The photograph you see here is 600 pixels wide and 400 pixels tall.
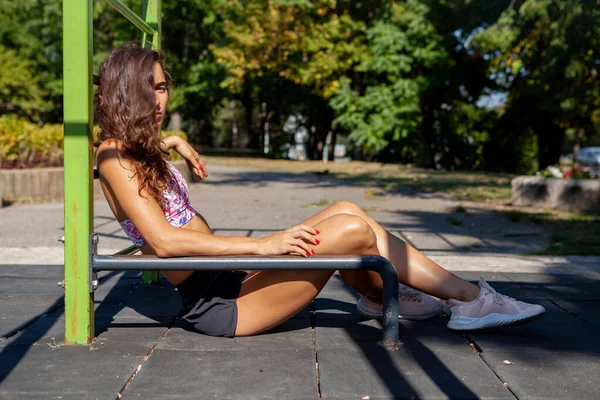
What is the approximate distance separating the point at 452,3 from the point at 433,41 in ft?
6.27

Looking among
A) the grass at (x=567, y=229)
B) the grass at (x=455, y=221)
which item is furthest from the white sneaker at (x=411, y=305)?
the grass at (x=455, y=221)

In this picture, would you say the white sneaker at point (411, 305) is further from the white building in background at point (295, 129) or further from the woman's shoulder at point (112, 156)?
the white building in background at point (295, 129)

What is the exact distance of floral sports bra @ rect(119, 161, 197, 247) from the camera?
10.2 ft

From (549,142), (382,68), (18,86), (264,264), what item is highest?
(382,68)

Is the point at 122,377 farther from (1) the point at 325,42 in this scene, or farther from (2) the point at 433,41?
(1) the point at 325,42

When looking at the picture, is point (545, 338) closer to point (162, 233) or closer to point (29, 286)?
point (162, 233)

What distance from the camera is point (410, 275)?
322 centimetres

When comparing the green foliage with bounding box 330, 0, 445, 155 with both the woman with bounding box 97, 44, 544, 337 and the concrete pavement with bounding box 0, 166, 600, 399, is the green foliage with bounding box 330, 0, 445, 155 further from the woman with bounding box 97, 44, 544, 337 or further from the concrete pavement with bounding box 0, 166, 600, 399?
the woman with bounding box 97, 44, 544, 337

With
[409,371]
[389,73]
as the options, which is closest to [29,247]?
[409,371]

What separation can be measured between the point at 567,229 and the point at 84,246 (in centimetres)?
603

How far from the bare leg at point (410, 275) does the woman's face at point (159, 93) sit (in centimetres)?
85

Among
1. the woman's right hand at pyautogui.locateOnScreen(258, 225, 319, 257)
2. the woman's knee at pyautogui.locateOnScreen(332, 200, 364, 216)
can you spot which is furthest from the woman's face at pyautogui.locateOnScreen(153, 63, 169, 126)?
the woman's knee at pyautogui.locateOnScreen(332, 200, 364, 216)

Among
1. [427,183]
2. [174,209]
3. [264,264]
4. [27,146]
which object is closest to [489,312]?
[264,264]

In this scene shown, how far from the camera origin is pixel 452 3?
64.3 feet
